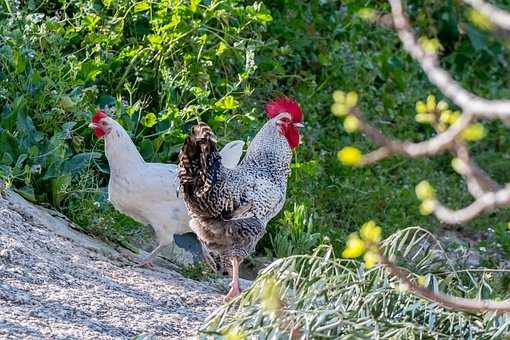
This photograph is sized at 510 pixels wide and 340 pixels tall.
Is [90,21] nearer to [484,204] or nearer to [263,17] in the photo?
[263,17]

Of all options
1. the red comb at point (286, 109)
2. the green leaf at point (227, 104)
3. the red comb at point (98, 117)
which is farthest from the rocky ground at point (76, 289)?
the green leaf at point (227, 104)

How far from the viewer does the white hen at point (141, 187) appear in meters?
7.19

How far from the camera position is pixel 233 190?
6.88m

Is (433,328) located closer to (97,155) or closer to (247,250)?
(247,250)

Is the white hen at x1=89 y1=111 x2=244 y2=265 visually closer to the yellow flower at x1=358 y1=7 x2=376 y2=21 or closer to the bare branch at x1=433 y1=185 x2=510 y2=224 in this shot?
the yellow flower at x1=358 y1=7 x2=376 y2=21

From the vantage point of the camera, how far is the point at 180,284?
6773 millimetres

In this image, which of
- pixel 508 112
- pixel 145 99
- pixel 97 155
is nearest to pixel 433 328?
pixel 508 112

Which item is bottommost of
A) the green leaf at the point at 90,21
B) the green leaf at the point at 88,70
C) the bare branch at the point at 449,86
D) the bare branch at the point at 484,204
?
the green leaf at the point at 88,70

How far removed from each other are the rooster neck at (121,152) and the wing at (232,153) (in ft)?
1.72

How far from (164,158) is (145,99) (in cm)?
54

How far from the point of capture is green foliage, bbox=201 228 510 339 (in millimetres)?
4383

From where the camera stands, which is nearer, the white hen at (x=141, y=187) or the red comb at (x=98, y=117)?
the white hen at (x=141, y=187)

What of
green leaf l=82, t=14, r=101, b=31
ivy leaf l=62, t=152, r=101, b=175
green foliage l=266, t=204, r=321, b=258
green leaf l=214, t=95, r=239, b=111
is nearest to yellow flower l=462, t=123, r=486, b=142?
green foliage l=266, t=204, r=321, b=258

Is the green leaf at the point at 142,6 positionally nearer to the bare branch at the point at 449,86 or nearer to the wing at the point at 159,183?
the wing at the point at 159,183
